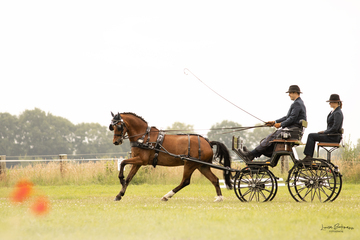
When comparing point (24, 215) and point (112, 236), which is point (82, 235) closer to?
point (112, 236)

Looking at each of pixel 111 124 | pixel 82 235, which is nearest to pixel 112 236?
pixel 82 235

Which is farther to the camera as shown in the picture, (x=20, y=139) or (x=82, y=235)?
(x=20, y=139)

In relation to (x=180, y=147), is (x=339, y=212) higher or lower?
lower

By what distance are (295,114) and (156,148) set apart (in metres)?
3.37

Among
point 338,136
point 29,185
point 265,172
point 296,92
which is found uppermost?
point 296,92

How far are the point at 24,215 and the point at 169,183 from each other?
10882 millimetres

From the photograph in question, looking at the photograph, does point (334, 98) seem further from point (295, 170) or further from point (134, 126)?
point (134, 126)

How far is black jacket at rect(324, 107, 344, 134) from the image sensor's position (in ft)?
30.9

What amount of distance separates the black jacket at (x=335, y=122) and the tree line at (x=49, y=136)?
5609 centimetres

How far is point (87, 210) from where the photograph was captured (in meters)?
8.26

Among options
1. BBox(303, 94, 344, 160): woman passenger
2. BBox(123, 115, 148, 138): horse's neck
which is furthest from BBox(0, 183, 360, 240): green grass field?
BBox(123, 115, 148, 138): horse's neck

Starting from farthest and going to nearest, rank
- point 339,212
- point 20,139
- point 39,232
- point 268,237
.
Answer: point 20,139
point 339,212
point 39,232
point 268,237

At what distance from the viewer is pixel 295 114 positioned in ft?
31.7

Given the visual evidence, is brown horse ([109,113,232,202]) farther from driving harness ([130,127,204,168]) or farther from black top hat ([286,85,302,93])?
black top hat ([286,85,302,93])
